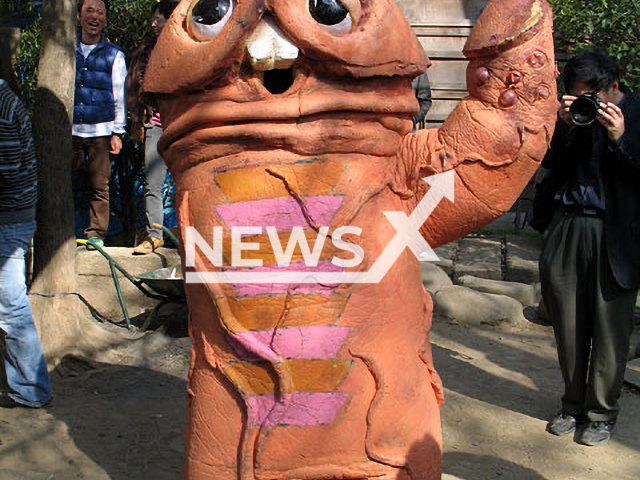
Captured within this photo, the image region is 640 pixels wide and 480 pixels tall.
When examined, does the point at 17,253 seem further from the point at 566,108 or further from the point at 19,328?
the point at 566,108

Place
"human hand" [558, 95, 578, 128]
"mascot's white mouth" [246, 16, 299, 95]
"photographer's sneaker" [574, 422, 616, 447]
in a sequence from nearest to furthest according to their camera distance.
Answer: "mascot's white mouth" [246, 16, 299, 95] → "human hand" [558, 95, 578, 128] → "photographer's sneaker" [574, 422, 616, 447]

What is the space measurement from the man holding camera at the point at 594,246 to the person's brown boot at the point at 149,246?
3.47 metres

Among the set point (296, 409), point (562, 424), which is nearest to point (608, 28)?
point (562, 424)

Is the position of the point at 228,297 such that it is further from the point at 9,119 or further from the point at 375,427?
the point at 9,119

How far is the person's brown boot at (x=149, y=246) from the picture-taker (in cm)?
626

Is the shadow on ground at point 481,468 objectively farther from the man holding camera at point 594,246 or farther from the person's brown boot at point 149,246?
the person's brown boot at point 149,246

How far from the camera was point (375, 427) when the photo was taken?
2.07m

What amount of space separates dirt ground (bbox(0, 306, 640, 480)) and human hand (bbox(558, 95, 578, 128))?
5.86 ft

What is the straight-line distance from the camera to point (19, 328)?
4.14 metres

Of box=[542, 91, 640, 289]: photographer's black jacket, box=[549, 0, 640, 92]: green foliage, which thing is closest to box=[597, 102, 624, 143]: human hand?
box=[542, 91, 640, 289]: photographer's black jacket

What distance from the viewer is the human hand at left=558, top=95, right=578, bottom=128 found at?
3.63 m

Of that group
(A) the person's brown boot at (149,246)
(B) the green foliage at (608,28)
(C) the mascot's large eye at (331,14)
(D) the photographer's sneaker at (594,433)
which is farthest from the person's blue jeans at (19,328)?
(B) the green foliage at (608,28)

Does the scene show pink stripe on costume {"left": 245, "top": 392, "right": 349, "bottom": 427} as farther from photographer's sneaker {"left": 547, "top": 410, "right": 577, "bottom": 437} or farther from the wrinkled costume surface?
photographer's sneaker {"left": 547, "top": 410, "right": 577, "bottom": 437}

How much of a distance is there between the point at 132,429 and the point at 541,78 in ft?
9.83
